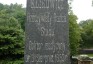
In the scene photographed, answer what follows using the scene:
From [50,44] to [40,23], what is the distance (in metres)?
0.65

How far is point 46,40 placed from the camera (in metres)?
8.80

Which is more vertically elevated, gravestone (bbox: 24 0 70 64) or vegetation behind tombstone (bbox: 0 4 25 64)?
gravestone (bbox: 24 0 70 64)

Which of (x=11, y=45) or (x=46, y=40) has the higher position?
(x=46, y=40)

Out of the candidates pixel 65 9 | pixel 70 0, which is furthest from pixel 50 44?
pixel 70 0

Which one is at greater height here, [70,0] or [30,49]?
[70,0]

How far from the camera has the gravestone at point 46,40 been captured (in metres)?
8.77

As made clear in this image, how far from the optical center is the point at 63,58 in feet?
28.8

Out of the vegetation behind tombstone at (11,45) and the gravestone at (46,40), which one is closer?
the gravestone at (46,40)

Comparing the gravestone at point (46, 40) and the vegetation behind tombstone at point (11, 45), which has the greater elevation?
the gravestone at point (46, 40)

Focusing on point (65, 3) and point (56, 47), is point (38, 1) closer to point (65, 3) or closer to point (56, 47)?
point (65, 3)

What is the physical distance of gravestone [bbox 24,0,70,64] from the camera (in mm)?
8766

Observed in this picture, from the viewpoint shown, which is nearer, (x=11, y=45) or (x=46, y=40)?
(x=46, y=40)

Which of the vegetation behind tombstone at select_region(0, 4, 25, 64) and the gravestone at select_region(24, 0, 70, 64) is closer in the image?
the gravestone at select_region(24, 0, 70, 64)

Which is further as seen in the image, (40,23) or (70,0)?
(70,0)
